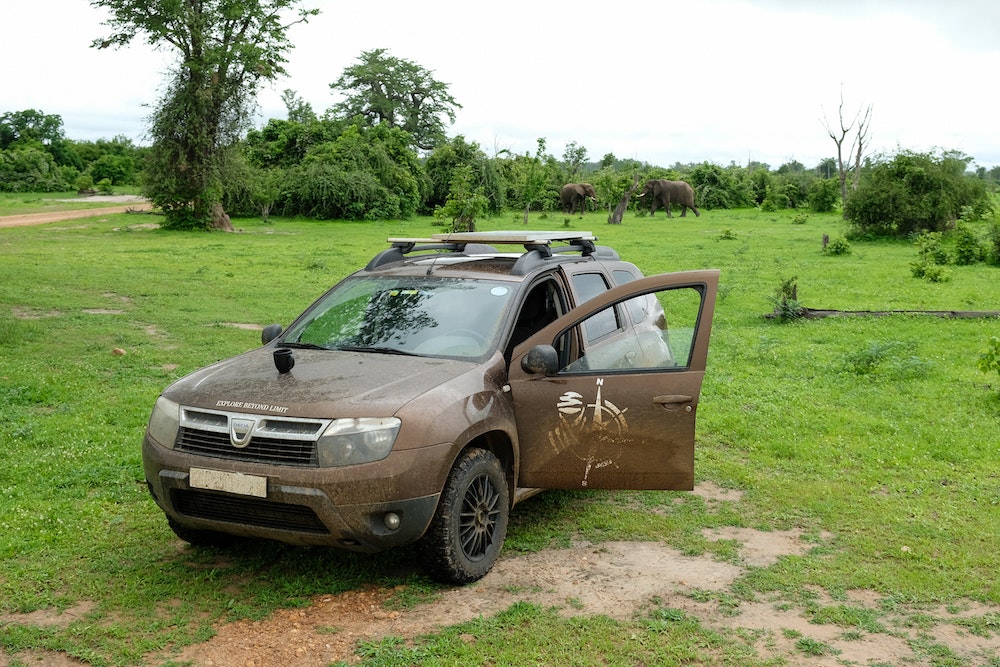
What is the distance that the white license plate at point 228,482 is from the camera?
14.9 feet

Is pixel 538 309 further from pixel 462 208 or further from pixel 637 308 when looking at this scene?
pixel 462 208

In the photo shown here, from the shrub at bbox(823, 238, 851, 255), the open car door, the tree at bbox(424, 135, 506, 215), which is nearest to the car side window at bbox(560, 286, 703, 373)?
the open car door

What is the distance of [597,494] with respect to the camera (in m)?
6.79

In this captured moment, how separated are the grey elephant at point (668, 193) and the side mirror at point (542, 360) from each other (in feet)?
145

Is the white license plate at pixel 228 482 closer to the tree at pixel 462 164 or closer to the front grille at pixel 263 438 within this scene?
the front grille at pixel 263 438

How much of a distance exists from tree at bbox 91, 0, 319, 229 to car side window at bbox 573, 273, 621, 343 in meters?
29.5

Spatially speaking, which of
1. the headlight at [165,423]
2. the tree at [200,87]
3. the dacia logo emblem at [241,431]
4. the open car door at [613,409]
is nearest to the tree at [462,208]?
the tree at [200,87]

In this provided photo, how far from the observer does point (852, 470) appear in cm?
737

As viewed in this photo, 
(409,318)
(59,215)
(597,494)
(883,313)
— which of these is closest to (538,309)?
(409,318)

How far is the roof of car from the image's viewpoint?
20.6 feet

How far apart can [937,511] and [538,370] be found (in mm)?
3110

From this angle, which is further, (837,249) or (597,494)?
(837,249)

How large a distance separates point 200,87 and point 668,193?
24684 mm

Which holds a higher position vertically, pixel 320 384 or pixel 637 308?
pixel 637 308
